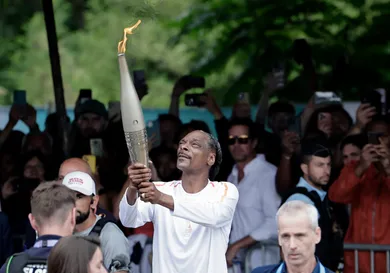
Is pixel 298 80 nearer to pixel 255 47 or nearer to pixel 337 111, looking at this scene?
pixel 255 47

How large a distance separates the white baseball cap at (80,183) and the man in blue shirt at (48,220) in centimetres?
101

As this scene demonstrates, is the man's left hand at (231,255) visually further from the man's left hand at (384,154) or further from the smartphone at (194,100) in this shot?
the smartphone at (194,100)

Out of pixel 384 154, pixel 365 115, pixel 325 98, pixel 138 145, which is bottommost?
pixel 138 145

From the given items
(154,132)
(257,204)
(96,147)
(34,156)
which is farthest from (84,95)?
(257,204)

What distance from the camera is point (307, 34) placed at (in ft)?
49.6

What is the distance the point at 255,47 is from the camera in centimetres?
1535

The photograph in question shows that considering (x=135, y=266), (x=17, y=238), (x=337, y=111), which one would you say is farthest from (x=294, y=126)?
(x=17, y=238)

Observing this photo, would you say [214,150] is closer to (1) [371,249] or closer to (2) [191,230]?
(2) [191,230]

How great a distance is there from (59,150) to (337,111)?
285cm

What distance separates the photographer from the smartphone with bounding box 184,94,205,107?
12070mm

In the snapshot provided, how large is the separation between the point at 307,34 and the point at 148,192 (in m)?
8.20

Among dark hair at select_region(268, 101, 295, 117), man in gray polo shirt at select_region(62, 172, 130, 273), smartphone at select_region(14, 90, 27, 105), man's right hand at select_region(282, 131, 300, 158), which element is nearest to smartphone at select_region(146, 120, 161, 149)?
dark hair at select_region(268, 101, 295, 117)

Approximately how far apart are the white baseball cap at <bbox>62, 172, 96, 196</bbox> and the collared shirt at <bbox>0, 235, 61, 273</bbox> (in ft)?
4.14

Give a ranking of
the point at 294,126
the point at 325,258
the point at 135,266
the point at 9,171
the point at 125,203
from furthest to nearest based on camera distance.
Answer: the point at 9,171 → the point at 294,126 → the point at 135,266 → the point at 325,258 → the point at 125,203
